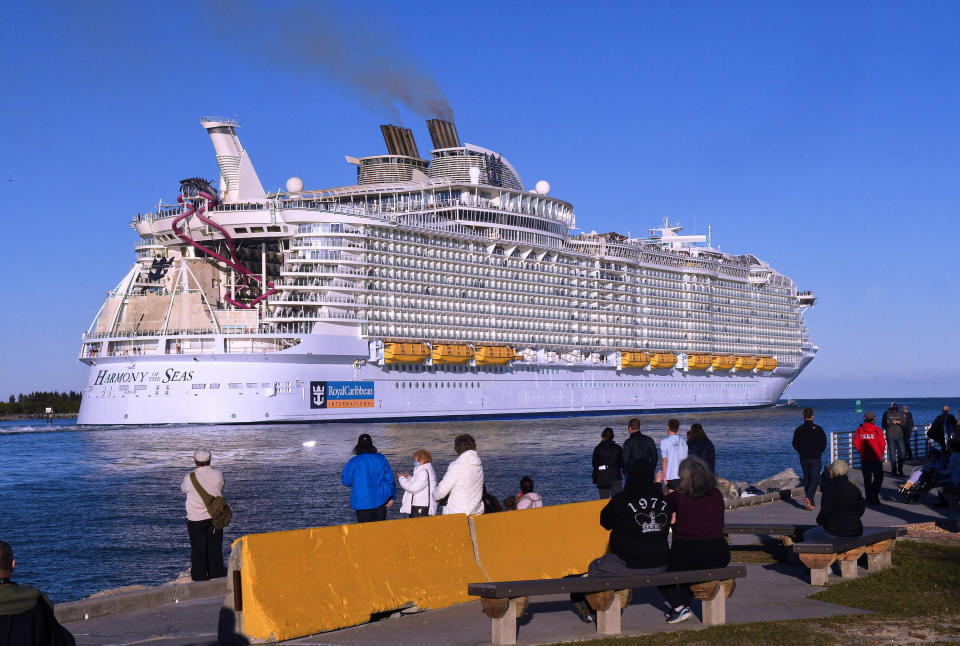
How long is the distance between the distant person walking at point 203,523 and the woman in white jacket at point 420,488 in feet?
7.49

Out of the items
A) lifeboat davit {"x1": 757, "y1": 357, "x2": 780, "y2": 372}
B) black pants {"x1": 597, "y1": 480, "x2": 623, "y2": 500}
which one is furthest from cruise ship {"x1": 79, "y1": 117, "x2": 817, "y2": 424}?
black pants {"x1": 597, "y1": 480, "x2": 623, "y2": 500}

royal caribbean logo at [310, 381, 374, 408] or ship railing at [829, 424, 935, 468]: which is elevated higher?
royal caribbean logo at [310, 381, 374, 408]

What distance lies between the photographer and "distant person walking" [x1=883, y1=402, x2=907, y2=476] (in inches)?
990

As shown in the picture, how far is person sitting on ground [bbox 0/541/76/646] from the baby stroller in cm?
1683

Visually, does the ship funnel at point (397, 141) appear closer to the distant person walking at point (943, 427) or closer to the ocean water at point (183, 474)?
the ocean water at point (183, 474)

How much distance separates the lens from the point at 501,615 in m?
9.14

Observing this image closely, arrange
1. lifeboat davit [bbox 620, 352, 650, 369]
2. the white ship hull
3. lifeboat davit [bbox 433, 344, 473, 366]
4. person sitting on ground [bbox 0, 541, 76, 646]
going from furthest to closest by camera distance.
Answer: lifeboat davit [bbox 620, 352, 650, 369] < lifeboat davit [bbox 433, 344, 473, 366] < the white ship hull < person sitting on ground [bbox 0, 541, 76, 646]

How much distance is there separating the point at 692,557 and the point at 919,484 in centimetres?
1180

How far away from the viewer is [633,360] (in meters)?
95.0

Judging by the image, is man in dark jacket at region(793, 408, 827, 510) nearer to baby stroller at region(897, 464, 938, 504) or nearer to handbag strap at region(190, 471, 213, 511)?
baby stroller at region(897, 464, 938, 504)

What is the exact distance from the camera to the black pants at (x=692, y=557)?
9.79 meters

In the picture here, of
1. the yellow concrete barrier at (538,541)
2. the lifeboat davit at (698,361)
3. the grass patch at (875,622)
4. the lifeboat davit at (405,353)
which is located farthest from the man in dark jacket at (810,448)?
the lifeboat davit at (698,361)

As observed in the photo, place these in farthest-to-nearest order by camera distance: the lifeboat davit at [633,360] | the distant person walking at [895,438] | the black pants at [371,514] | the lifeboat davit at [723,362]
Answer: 1. the lifeboat davit at [723,362]
2. the lifeboat davit at [633,360]
3. the distant person walking at [895,438]
4. the black pants at [371,514]

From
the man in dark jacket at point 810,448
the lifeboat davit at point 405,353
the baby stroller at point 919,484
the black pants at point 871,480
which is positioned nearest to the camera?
the man in dark jacket at point 810,448
